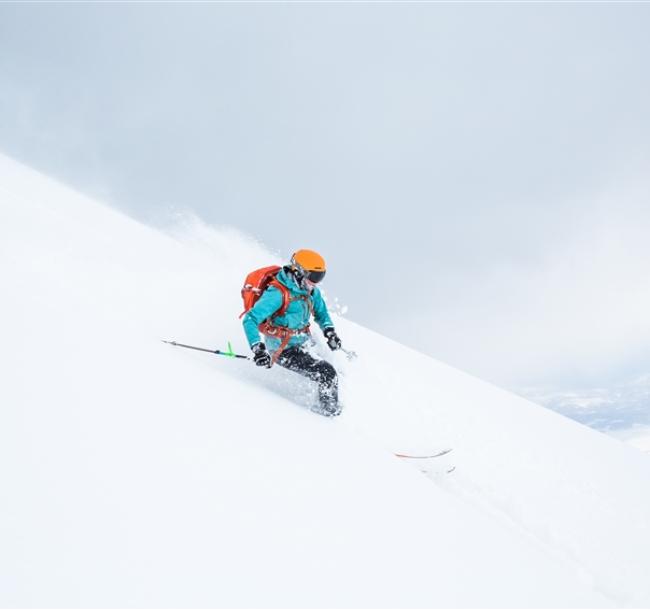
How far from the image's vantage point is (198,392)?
380cm

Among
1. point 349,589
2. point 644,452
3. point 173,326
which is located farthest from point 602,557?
point 644,452

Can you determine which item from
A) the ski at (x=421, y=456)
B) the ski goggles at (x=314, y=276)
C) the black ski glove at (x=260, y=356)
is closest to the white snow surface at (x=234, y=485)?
the ski at (x=421, y=456)

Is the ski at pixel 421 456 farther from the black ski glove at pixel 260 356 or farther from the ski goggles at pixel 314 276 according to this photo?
the ski goggles at pixel 314 276

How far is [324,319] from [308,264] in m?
1.12

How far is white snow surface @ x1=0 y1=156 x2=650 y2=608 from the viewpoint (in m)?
1.90

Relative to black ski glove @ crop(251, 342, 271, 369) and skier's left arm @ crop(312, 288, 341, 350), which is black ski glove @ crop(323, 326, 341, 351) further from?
black ski glove @ crop(251, 342, 271, 369)

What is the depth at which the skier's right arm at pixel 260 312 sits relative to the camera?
5133 millimetres

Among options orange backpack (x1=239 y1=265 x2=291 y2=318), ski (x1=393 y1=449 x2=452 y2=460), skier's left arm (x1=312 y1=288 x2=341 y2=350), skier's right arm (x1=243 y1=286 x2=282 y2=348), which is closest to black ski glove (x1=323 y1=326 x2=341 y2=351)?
skier's left arm (x1=312 y1=288 x2=341 y2=350)

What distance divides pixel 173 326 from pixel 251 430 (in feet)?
10.5

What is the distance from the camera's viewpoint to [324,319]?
6379 millimetres

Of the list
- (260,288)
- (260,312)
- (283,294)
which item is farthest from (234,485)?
(260,288)

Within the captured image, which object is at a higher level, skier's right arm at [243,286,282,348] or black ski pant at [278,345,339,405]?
skier's right arm at [243,286,282,348]

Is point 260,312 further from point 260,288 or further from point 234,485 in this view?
point 234,485

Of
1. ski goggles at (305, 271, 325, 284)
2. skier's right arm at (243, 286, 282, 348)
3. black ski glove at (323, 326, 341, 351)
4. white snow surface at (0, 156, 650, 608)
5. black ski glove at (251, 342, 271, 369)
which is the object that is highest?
ski goggles at (305, 271, 325, 284)
